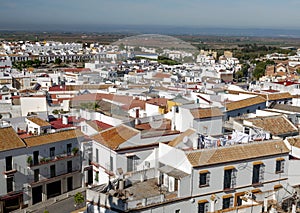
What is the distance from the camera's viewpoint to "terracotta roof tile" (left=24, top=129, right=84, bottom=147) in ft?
32.6

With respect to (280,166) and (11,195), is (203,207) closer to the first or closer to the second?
(280,166)

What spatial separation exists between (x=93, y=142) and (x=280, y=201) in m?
4.63

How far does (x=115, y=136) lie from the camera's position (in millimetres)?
9305

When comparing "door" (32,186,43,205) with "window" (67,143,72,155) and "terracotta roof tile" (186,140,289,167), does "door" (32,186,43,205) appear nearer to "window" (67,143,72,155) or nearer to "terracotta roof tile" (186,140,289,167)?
"window" (67,143,72,155)

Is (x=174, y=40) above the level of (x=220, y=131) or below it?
above

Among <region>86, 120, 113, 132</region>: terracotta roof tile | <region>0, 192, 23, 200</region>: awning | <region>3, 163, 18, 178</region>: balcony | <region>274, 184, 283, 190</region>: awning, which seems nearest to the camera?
<region>274, 184, 283, 190</region>: awning

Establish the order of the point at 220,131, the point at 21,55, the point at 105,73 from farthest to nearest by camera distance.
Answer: the point at 21,55 → the point at 105,73 → the point at 220,131

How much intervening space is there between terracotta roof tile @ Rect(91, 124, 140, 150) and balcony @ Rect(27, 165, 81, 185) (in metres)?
1.47

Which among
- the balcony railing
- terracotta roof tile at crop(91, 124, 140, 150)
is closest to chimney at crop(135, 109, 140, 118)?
terracotta roof tile at crop(91, 124, 140, 150)

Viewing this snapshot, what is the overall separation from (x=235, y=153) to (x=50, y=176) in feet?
16.4

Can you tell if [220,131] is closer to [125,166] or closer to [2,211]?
[125,166]

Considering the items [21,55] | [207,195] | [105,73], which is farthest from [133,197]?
[21,55]

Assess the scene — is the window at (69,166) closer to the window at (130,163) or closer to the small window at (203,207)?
the window at (130,163)

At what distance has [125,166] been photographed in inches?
359
